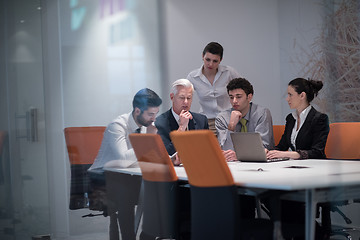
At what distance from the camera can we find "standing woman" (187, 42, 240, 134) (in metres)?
4.77

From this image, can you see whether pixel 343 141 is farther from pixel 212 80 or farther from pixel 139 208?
pixel 139 208

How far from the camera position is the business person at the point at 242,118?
14.0 feet

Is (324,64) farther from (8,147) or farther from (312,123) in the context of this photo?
(8,147)

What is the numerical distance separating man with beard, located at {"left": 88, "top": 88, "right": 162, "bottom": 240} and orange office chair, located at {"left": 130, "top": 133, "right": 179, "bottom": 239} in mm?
337

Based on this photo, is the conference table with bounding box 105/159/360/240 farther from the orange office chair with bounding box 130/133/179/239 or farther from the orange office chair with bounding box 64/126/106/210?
the orange office chair with bounding box 64/126/106/210

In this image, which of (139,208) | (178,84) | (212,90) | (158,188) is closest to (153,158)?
(158,188)

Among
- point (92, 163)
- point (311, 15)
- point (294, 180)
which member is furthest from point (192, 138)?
point (311, 15)

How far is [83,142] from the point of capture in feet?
13.3

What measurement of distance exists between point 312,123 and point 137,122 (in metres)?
1.42

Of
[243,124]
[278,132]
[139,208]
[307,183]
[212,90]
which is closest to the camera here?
[307,183]

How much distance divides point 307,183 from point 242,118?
73.9 inches

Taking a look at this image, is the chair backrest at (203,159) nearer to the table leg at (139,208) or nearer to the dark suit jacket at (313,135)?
the table leg at (139,208)

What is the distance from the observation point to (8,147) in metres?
4.26

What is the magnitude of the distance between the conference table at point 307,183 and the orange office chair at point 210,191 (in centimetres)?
10
